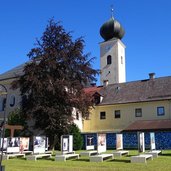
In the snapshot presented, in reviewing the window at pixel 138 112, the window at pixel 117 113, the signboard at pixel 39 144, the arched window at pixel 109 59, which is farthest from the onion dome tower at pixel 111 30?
the signboard at pixel 39 144

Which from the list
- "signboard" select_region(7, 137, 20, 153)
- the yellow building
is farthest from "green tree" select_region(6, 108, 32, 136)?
"signboard" select_region(7, 137, 20, 153)

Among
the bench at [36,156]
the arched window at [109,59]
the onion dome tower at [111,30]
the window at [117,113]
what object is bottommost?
the bench at [36,156]

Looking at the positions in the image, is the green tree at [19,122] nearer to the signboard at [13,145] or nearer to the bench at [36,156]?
the signboard at [13,145]

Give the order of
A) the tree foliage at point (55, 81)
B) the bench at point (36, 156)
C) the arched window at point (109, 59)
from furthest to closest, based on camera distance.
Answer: the arched window at point (109, 59), the tree foliage at point (55, 81), the bench at point (36, 156)

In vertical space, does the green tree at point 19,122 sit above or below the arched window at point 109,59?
below

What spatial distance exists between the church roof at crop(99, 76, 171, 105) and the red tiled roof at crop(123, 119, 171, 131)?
10.5 ft

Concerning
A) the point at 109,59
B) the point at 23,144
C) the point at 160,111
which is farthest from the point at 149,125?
the point at 109,59

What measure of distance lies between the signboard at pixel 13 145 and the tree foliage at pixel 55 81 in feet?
24.7

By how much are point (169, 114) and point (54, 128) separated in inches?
621

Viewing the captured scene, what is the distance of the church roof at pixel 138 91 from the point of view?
1821 inches

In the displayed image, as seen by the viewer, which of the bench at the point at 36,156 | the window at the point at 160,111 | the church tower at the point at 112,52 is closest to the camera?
the bench at the point at 36,156

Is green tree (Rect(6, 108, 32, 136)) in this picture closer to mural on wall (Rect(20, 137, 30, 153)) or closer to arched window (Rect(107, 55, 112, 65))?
mural on wall (Rect(20, 137, 30, 153))

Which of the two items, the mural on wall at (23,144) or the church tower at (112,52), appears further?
the church tower at (112,52)

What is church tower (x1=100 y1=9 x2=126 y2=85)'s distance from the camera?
265 feet
